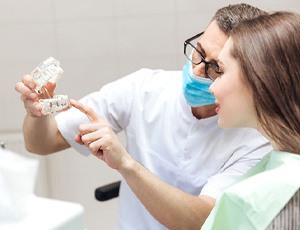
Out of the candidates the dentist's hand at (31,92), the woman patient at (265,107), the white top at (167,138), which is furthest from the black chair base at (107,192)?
the woman patient at (265,107)

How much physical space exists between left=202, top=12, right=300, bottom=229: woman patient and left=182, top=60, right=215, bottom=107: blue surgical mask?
315 mm

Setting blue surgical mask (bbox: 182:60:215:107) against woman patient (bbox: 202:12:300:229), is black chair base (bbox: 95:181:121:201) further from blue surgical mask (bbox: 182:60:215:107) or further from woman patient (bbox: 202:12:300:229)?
woman patient (bbox: 202:12:300:229)

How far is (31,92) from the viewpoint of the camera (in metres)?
1.32

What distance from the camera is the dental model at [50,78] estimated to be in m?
1.24

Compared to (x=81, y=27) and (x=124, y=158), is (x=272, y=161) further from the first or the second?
(x=81, y=27)

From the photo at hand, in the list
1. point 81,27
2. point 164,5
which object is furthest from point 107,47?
point 164,5

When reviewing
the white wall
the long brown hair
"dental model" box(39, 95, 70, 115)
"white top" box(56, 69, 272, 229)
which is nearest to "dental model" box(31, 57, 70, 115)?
"dental model" box(39, 95, 70, 115)

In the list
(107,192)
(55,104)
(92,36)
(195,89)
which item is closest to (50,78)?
(55,104)

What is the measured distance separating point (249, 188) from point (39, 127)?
759mm

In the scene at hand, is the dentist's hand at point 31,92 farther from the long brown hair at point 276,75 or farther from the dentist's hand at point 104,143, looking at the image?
the long brown hair at point 276,75

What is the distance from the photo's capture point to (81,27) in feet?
7.40

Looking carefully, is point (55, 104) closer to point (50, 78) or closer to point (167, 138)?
point (50, 78)

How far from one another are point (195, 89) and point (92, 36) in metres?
0.99

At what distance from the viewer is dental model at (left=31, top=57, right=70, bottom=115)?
1.24 m
